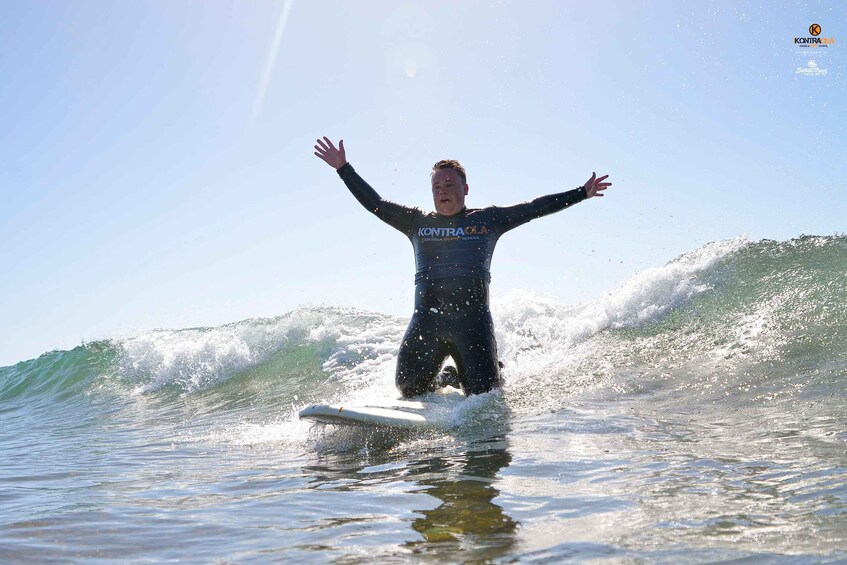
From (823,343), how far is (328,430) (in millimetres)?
5875

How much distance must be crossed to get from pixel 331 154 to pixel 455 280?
2120mm

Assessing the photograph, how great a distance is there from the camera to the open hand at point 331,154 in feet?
24.8

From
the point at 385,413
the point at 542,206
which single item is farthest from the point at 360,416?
the point at 542,206

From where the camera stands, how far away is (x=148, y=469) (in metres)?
5.23

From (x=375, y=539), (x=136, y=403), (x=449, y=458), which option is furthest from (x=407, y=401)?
(x=136, y=403)

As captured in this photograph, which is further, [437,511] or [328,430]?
[328,430]

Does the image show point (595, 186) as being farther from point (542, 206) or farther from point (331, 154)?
point (331, 154)

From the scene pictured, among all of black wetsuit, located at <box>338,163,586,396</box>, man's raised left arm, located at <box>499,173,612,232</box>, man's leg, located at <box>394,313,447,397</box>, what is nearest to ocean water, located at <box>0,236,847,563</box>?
black wetsuit, located at <box>338,163,586,396</box>

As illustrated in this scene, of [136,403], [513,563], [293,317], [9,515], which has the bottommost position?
[513,563]

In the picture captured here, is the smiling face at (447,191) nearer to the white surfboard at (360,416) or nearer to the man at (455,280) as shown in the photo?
the man at (455,280)

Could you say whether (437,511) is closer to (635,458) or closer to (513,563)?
(513,563)

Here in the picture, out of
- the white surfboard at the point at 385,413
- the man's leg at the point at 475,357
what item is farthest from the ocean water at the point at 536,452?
the man's leg at the point at 475,357

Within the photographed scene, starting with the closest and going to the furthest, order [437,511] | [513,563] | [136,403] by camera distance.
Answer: [513,563] < [437,511] < [136,403]

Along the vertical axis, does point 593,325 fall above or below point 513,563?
above
